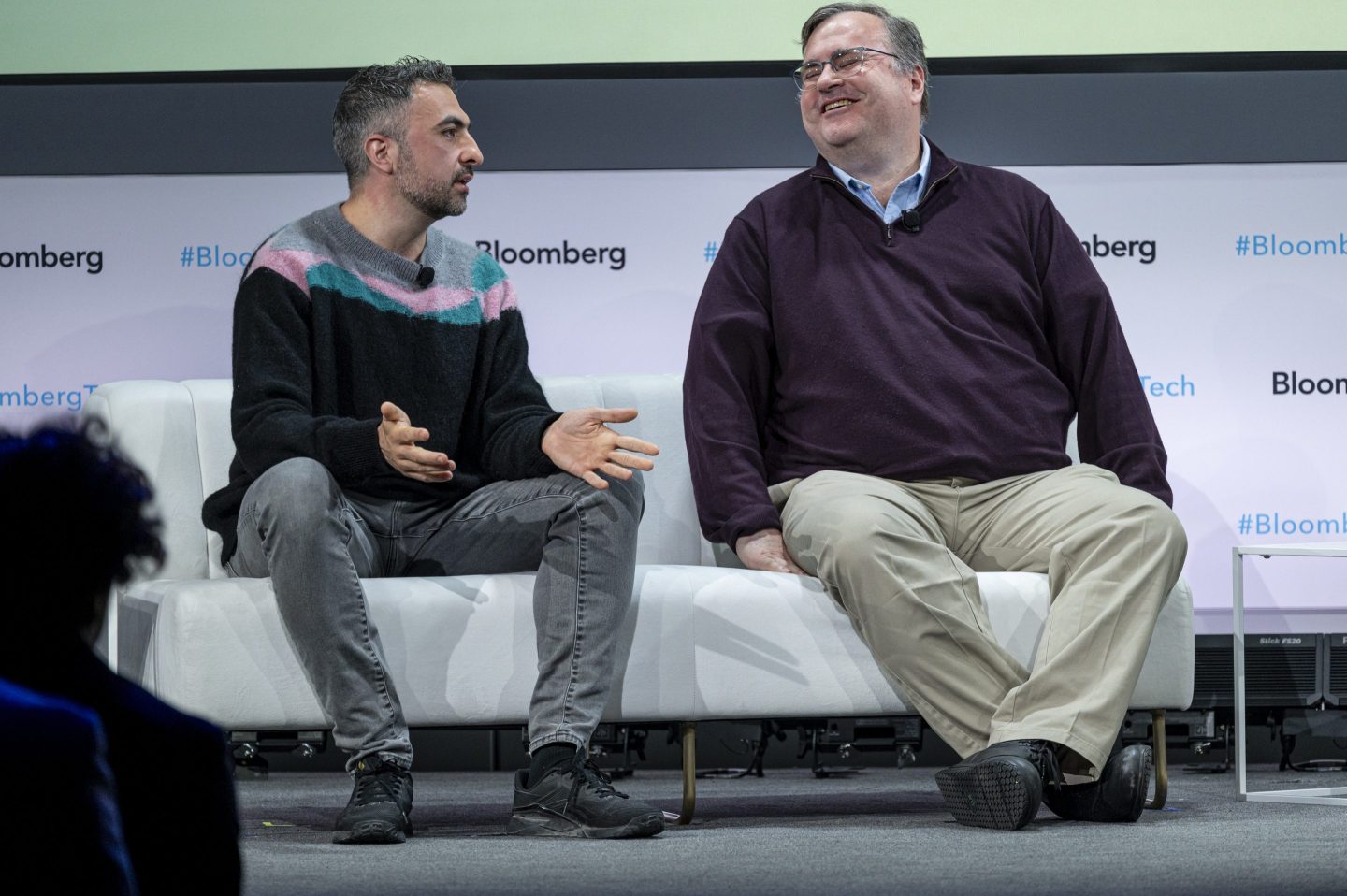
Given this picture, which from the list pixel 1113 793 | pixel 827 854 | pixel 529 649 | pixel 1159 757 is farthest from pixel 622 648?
pixel 1159 757

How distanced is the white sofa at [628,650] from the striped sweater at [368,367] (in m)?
0.19

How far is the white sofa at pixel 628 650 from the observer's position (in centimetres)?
242

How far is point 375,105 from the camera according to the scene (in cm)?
283

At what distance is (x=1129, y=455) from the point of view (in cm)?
284

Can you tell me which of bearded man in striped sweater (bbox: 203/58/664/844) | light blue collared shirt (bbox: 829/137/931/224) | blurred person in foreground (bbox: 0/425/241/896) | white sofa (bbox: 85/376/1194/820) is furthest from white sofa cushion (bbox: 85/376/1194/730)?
blurred person in foreground (bbox: 0/425/241/896)

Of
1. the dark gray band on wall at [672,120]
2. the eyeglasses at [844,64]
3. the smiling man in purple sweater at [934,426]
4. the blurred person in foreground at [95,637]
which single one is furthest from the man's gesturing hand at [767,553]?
the blurred person in foreground at [95,637]

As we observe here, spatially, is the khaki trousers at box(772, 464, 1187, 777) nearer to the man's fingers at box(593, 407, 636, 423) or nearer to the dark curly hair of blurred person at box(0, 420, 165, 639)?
the man's fingers at box(593, 407, 636, 423)

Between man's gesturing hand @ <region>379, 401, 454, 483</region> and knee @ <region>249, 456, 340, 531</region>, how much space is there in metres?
0.10

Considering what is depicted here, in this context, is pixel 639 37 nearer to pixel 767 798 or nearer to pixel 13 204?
pixel 13 204

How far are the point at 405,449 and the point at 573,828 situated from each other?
0.63 meters

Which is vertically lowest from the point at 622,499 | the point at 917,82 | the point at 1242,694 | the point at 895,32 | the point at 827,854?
the point at 827,854

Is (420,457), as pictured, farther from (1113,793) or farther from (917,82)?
(917,82)

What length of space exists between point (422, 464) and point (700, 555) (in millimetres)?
1017

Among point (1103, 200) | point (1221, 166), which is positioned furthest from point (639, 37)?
point (1221, 166)
